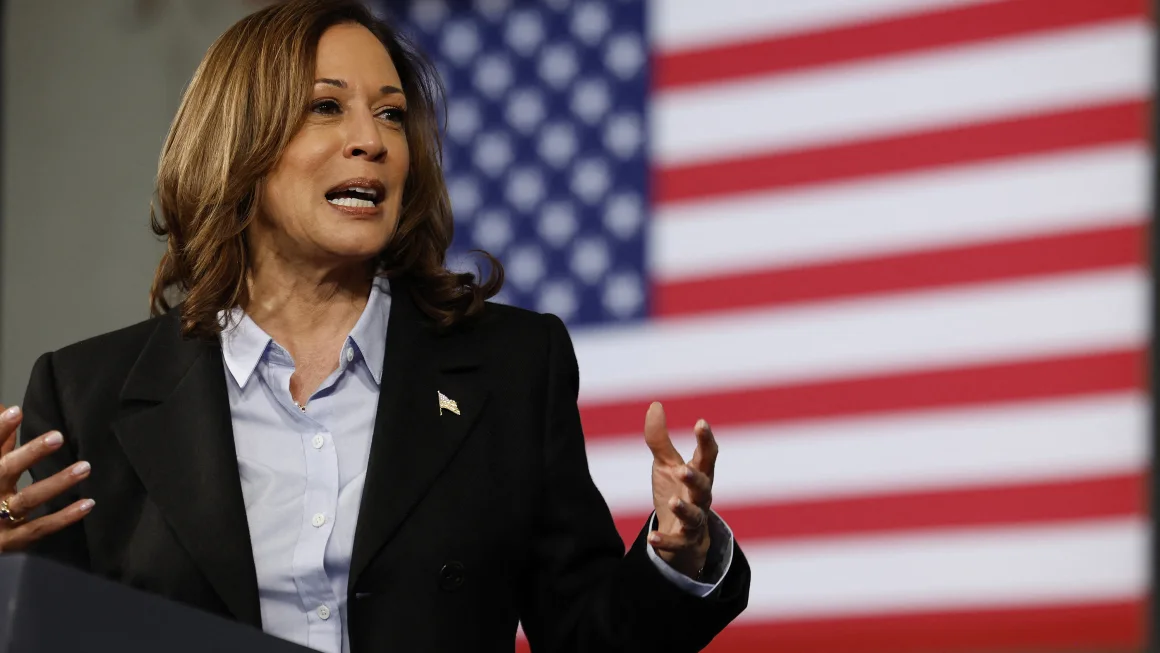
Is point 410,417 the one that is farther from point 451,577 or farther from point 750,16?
point 750,16

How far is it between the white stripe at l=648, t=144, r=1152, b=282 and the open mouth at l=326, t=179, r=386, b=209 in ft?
5.33

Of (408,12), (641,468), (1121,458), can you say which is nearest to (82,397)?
(641,468)

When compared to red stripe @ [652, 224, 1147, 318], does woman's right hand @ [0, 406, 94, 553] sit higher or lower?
higher

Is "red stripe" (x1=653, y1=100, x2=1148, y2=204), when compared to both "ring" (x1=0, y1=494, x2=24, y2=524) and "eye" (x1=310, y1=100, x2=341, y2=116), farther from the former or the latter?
"ring" (x1=0, y1=494, x2=24, y2=524)

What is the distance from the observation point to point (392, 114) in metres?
1.77

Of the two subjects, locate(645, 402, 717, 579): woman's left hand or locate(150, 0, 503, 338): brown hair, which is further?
locate(150, 0, 503, 338): brown hair

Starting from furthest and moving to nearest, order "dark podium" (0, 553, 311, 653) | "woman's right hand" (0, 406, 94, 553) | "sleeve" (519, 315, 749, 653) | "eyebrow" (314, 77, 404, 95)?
"eyebrow" (314, 77, 404, 95) < "sleeve" (519, 315, 749, 653) < "woman's right hand" (0, 406, 94, 553) < "dark podium" (0, 553, 311, 653)

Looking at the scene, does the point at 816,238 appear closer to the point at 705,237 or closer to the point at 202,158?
the point at 705,237

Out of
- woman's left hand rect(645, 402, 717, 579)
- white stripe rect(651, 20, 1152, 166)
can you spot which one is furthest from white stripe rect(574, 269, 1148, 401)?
woman's left hand rect(645, 402, 717, 579)

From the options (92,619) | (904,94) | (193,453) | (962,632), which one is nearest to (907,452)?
(962,632)

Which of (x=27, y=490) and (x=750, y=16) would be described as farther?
(x=750, y=16)

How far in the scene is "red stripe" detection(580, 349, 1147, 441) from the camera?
2.85 metres

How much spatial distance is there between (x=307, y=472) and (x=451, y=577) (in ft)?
0.65

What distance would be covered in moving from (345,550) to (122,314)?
2907mm
